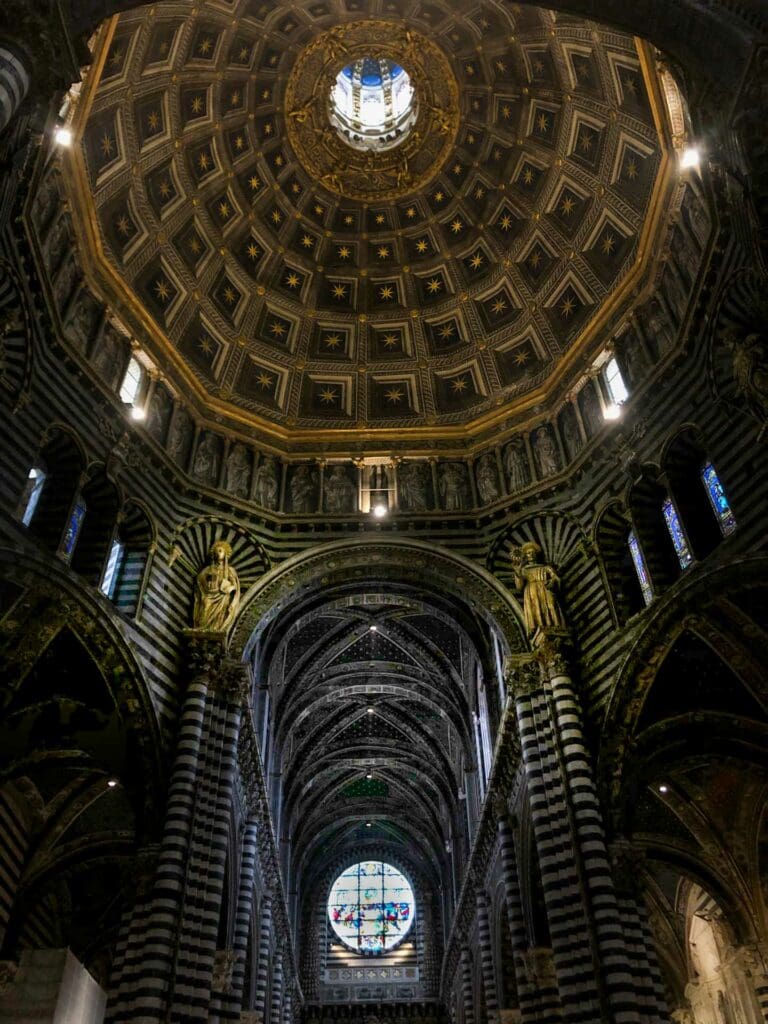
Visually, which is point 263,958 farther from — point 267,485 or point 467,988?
point 267,485

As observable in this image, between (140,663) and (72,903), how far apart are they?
9491 millimetres

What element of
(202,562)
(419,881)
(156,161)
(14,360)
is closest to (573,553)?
(202,562)

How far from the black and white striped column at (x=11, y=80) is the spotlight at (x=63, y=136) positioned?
6.23m

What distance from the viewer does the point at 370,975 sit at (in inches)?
1735

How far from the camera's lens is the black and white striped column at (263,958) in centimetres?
2512

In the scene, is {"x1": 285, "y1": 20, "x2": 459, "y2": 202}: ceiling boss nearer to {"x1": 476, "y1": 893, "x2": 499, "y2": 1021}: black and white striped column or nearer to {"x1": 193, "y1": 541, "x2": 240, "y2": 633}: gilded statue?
{"x1": 193, "y1": 541, "x2": 240, "y2": 633}: gilded statue

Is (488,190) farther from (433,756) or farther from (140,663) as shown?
(433,756)

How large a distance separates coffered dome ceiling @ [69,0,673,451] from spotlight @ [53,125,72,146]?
1.09 m

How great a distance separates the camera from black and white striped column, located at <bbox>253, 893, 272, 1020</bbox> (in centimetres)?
2512

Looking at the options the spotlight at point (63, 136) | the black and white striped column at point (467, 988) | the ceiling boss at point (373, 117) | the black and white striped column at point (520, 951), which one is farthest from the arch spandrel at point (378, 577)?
the black and white striped column at point (467, 988)

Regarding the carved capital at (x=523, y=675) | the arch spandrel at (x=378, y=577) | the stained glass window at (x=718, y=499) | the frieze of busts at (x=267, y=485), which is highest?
the frieze of busts at (x=267, y=485)

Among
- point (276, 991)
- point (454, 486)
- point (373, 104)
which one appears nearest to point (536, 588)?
point (454, 486)

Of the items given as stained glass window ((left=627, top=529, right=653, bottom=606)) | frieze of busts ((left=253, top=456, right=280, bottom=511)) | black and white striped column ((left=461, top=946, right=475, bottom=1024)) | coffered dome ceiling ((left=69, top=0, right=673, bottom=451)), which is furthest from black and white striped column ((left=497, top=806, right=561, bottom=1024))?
black and white striped column ((left=461, top=946, right=475, bottom=1024))

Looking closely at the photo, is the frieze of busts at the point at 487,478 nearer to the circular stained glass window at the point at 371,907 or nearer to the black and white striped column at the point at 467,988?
the black and white striped column at the point at 467,988
